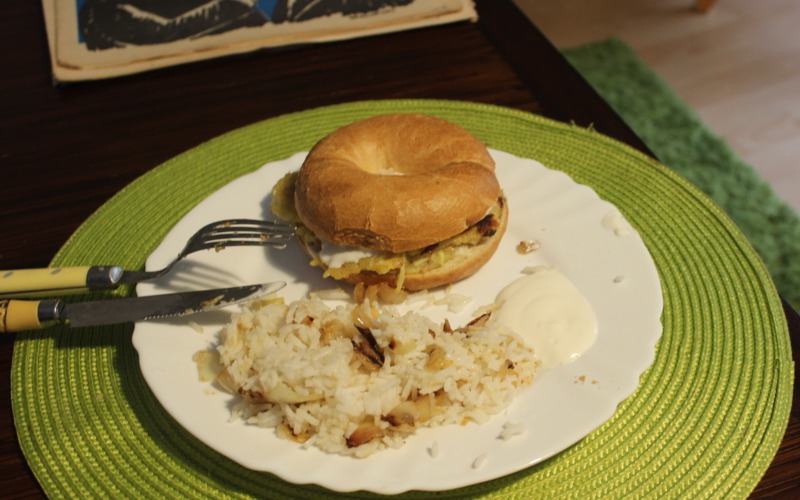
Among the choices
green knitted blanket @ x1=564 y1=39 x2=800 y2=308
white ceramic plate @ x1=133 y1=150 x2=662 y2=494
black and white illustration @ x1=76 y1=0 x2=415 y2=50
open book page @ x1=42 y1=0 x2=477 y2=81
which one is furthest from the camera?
green knitted blanket @ x1=564 y1=39 x2=800 y2=308

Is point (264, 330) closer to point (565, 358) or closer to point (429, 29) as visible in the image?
point (565, 358)

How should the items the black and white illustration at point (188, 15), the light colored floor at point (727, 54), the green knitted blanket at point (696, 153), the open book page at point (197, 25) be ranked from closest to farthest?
the open book page at point (197, 25) < the black and white illustration at point (188, 15) < the green knitted blanket at point (696, 153) < the light colored floor at point (727, 54)

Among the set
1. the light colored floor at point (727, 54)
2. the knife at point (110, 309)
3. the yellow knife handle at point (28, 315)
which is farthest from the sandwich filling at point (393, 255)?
the light colored floor at point (727, 54)

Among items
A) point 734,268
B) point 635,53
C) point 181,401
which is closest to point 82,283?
point 181,401

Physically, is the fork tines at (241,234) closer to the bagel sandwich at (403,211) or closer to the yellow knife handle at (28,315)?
the bagel sandwich at (403,211)

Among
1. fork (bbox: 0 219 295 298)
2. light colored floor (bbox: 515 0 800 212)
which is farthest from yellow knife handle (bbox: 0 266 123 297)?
light colored floor (bbox: 515 0 800 212)

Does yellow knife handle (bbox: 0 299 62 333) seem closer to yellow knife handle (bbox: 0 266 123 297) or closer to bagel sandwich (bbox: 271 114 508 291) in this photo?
yellow knife handle (bbox: 0 266 123 297)

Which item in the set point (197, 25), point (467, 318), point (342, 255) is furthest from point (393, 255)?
point (197, 25)
